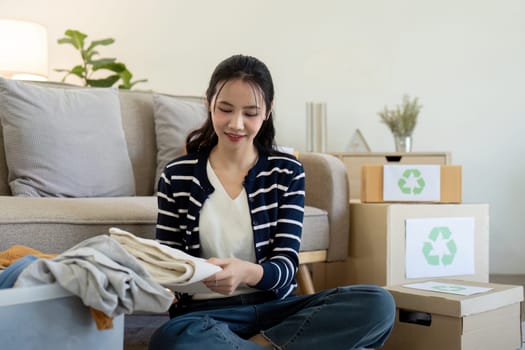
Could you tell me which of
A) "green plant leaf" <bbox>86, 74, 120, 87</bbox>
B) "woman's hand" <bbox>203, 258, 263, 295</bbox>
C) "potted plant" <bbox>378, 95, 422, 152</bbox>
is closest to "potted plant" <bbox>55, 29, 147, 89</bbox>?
"green plant leaf" <bbox>86, 74, 120, 87</bbox>

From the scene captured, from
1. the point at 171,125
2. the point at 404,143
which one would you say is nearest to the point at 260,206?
the point at 171,125

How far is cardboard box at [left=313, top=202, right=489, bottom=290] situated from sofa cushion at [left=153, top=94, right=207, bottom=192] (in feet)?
1.85

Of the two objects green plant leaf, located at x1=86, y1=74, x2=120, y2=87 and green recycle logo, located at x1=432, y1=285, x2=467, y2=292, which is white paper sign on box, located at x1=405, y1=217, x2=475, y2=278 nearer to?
green recycle logo, located at x1=432, y1=285, x2=467, y2=292

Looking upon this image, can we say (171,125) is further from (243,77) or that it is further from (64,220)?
(243,77)

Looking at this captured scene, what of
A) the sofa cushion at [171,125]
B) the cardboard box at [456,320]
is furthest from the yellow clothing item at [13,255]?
the sofa cushion at [171,125]

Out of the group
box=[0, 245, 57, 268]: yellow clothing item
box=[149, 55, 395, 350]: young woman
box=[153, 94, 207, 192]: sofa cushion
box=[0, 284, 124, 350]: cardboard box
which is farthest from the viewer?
box=[153, 94, 207, 192]: sofa cushion

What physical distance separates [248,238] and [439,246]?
0.76m

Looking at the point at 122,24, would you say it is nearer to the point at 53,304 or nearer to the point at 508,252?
the point at 508,252

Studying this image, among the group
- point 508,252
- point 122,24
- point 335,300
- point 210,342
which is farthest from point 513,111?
point 210,342

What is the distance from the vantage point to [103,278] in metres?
0.76

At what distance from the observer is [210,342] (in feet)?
3.62

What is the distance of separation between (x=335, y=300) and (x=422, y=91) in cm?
189

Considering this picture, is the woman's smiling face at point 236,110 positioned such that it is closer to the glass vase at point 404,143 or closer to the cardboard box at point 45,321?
the cardboard box at point 45,321

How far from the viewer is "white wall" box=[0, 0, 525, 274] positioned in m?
2.86
